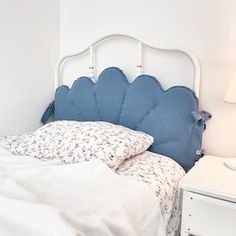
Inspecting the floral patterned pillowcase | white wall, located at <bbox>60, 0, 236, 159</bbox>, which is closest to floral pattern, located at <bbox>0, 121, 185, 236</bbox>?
the floral patterned pillowcase

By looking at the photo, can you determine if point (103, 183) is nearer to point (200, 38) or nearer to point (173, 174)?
point (173, 174)

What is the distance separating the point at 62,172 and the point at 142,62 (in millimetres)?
936

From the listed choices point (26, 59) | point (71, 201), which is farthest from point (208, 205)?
point (26, 59)

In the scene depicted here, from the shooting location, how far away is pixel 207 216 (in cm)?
121

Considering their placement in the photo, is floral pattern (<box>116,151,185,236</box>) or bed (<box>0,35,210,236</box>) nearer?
bed (<box>0,35,210,236</box>)

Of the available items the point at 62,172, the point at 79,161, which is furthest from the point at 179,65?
the point at 62,172

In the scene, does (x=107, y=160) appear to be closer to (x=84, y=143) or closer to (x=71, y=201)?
(x=84, y=143)

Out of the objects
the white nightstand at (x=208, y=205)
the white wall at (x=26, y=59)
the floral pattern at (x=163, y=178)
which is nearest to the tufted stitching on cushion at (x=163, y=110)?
the floral pattern at (x=163, y=178)

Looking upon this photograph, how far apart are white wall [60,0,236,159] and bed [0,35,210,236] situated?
8 cm

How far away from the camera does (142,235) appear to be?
1.05 meters

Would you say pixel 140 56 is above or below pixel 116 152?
above

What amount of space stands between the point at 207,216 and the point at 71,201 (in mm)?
592

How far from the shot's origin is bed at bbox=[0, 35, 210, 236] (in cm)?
88

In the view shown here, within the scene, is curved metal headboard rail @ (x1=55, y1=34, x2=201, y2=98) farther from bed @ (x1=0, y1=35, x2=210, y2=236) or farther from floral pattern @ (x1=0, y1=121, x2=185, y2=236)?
floral pattern @ (x1=0, y1=121, x2=185, y2=236)
